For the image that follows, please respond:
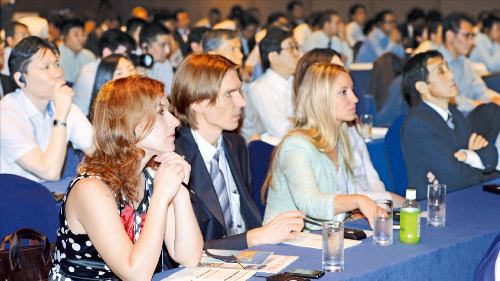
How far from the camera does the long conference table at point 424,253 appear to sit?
2.17 m

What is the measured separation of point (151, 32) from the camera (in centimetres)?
649

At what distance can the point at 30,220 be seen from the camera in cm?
275

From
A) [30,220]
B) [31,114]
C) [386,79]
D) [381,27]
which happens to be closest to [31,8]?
[381,27]

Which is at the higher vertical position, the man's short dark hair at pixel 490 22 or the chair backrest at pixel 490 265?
the man's short dark hair at pixel 490 22

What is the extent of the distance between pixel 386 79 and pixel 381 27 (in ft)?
16.2

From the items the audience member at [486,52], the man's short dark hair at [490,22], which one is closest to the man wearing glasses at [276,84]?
the audience member at [486,52]

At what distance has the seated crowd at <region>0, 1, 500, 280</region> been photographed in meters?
2.12

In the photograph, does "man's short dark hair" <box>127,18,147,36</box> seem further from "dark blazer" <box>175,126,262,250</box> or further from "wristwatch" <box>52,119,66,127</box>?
"dark blazer" <box>175,126,262,250</box>

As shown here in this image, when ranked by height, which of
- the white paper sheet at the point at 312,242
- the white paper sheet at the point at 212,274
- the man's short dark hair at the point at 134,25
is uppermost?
the man's short dark hair at the point at 134,25

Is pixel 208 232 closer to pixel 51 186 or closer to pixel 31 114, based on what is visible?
pixel 51 186

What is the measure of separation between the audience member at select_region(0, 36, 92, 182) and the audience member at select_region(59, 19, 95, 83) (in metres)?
4.67

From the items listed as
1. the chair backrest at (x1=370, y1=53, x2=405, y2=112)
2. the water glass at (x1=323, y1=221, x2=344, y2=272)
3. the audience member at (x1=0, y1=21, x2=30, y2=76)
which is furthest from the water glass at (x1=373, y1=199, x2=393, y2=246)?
the audience member at (x1=0, y1=21, x2=30, y2=76)

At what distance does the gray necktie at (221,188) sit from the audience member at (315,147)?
0.27 metres

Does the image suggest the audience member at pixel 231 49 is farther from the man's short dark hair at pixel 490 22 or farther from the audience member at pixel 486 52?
the man's short dark hair at pixel 490 22
